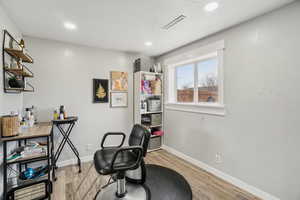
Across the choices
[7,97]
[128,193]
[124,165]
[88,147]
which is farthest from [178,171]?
[7,97]

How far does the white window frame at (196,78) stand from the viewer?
89.4 inches

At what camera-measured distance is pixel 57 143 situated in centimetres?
264

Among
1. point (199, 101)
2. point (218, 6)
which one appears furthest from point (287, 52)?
point (199, 101)

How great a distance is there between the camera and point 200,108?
260cm

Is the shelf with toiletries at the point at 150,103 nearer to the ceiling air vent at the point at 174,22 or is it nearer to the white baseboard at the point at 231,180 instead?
the white baseboard at the point at 231,180

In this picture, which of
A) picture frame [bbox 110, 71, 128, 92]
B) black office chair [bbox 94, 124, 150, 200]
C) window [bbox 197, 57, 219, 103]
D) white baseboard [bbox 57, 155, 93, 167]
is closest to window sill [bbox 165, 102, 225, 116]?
window [bbox 197, 57, 219, 103]

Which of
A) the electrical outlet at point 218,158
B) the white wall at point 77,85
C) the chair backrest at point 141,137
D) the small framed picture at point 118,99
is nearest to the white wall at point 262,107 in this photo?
the electrical outlet at point 218,158

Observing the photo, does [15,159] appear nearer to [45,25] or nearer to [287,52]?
[45,25]

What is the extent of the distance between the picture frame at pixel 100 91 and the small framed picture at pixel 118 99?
5.3 inches

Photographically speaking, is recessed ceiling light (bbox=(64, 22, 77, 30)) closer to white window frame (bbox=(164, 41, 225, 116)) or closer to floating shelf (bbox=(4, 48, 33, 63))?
floating shelf (bbox=(4, 48, 33, 63))

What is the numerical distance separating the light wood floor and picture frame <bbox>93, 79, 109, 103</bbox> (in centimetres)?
131

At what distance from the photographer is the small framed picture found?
10.4 feet

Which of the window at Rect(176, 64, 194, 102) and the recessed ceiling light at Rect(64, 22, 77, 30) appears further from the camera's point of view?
the window at Rect(176, 64, 194, 102)

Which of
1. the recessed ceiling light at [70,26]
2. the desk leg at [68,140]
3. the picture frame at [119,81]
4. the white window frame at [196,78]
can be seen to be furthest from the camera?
the picture frame at [119,81]
